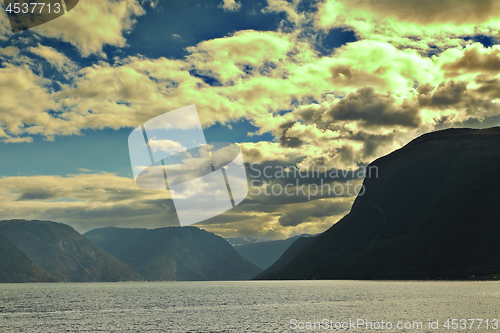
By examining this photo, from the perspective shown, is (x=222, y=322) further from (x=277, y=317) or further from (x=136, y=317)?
(x=136, y=317)

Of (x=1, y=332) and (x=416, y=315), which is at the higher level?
(x=1, y=332)

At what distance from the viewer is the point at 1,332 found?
86.1 meters

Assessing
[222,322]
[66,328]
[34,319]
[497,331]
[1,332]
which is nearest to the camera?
[497,331]

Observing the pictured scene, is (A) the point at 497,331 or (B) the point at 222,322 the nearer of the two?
(A) the point at 497,331

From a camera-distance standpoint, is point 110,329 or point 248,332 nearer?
point 248,332

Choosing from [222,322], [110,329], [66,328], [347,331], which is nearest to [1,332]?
[66,328]

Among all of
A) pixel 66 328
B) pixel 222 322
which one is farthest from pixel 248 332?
pixel 66 328

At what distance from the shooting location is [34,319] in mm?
110250

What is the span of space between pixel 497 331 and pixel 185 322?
7223 centimetres

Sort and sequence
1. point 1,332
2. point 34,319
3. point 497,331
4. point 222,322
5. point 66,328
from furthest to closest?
point 34,319 → point 222,322 → point 66,328 → point 1,332 → point 497,331

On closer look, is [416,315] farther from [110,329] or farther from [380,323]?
[110,329]

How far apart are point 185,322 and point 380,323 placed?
163 feet

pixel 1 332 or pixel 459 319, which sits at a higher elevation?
pixel 1 332

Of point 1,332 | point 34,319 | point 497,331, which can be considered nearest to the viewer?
point 497,331
